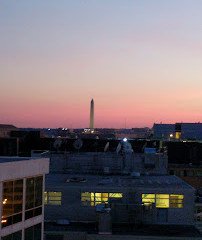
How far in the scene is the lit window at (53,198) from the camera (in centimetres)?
3650

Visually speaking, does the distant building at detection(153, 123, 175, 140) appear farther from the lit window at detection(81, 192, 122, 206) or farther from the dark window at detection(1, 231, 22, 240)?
the dark window at detection(1, 231, 22, 240)

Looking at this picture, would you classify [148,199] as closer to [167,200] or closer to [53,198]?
[167,200]

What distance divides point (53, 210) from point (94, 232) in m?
5.45

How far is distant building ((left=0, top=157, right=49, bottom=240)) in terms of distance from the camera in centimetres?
2091

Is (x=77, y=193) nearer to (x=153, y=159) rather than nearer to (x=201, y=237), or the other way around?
(x=201, y=237)

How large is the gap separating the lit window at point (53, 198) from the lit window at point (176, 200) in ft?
34.5

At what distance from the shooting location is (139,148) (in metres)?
92.3


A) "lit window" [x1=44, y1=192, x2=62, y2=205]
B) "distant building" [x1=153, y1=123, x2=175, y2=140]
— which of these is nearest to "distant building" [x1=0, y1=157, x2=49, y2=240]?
"lit window" [x1=44, y1=192, x2=62, y2=205]

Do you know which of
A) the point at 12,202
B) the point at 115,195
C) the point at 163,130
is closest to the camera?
the point at 12,202

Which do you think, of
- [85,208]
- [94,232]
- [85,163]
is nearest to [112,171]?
[85,163]

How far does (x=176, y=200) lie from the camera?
35625 millimetres

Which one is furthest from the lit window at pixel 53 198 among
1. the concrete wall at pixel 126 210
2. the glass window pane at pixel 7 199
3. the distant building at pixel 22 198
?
the glass window pane at pixel 7 199

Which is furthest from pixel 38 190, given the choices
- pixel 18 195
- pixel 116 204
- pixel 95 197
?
pixel 95 197

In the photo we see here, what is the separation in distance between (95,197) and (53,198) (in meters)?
4.01
